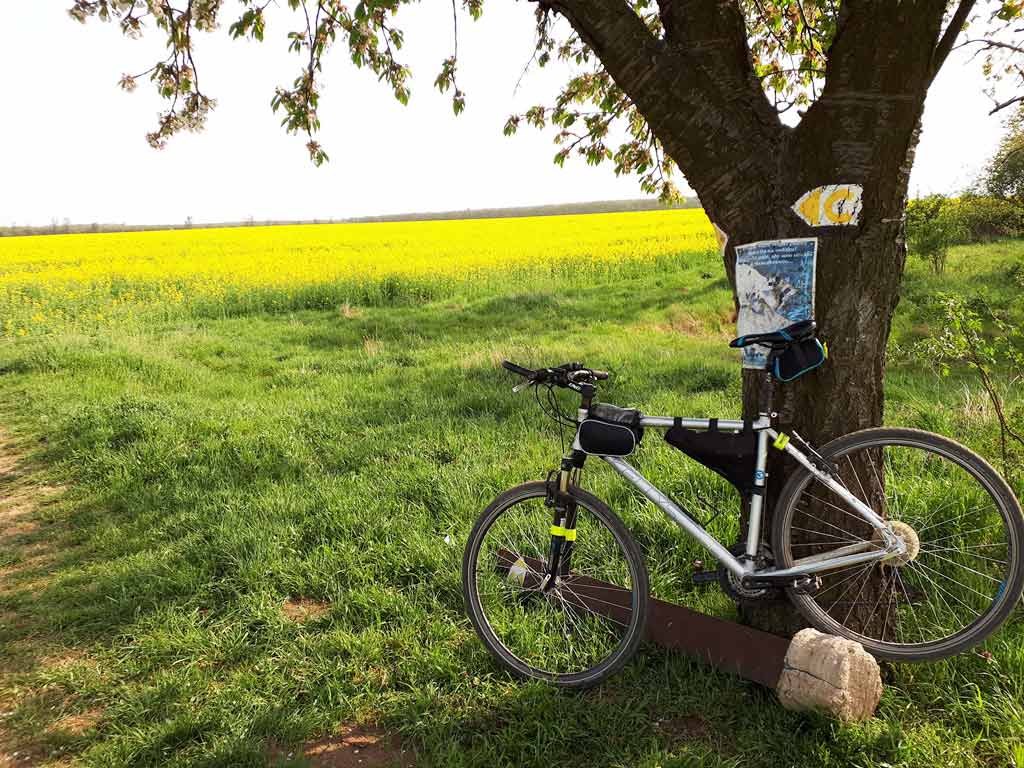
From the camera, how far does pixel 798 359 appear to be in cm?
229

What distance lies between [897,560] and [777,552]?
0.41 meters

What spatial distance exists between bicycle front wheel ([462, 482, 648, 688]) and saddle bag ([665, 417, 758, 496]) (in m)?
0.43

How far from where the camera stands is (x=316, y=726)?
2461mm

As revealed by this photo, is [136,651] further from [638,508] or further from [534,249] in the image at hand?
[534,249]

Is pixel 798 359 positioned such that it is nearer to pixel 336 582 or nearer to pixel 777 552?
pixel 777 552

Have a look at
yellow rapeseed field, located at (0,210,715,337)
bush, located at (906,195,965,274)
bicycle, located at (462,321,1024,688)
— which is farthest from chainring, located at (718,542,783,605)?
Result: bush, located at (906,195,965,274)

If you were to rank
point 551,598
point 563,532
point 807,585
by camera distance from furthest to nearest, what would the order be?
point 551,598, point 563,532, point 807,585

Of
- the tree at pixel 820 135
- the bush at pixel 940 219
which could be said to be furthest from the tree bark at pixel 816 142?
the bush at pixel 940 219

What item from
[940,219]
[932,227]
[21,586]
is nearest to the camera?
[21,586]

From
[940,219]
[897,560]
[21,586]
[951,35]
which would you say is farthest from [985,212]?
[21,586]

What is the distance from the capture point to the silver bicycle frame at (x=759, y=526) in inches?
89.5

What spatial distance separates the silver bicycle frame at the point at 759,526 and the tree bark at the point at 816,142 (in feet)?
0.64

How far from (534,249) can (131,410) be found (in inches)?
667

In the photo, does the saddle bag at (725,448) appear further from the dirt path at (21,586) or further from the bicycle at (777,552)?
the dirt path at (21,586)
